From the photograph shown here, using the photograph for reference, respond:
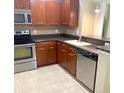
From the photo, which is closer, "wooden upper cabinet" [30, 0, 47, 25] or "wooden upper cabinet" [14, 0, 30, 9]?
"wooden upper cabinet" [14, 0, 30, 9]

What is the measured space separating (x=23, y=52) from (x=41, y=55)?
58 centimetres

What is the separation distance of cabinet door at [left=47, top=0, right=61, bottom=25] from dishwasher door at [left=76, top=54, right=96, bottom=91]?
1.81m

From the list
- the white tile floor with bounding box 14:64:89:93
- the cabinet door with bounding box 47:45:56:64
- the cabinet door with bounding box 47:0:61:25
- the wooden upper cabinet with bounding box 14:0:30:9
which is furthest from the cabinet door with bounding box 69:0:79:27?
the white tile floor with bounding box 14:64:89:93

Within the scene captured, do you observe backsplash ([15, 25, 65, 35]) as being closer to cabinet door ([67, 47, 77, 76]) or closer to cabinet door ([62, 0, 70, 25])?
cabinet door ([62, 0, 70, 25])

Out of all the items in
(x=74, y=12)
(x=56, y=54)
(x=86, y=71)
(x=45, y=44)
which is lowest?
(x=86, y=71)

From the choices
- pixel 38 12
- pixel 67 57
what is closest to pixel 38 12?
pixel 38 12

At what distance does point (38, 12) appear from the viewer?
3.99m

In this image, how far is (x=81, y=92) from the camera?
8.80 ft

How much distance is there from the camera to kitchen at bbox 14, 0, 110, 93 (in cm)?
276

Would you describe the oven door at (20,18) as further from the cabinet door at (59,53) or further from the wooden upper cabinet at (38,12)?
the cabinet door at (59,53)

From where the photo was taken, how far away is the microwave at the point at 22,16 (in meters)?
3.55

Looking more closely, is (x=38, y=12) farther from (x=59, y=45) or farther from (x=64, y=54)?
(x=64, y=54)

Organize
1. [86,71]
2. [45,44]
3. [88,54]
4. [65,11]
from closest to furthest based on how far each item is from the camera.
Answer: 1. [88,54]
2. [86,71]
3. [45,44]
4. [65,11]
